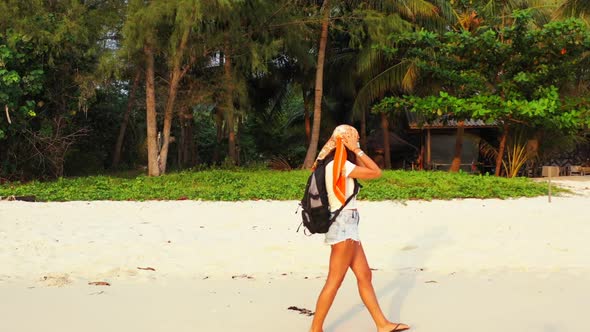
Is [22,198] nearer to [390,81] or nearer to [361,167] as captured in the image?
[361,167]

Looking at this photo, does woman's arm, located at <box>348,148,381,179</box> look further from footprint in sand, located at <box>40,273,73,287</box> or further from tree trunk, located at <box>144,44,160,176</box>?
tree trunk, located at <box>144,44,160,176</box>

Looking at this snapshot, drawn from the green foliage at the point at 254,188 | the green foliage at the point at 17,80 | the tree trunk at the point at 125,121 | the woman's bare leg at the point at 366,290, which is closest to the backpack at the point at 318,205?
the woman's bare leg at the point at 366,290

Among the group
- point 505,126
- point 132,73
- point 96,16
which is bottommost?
point 505,126

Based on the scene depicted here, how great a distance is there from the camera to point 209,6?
13539 millimetres

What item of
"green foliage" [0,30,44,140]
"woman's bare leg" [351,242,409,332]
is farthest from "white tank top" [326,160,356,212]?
"green foliage" [0,30,44,140]

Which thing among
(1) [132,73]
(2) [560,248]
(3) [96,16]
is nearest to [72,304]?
(2) [560,248]

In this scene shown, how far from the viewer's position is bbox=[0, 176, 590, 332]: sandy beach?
13.7 feet

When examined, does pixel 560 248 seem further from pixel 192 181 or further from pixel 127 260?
pixel 192 181

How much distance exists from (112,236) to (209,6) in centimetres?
772

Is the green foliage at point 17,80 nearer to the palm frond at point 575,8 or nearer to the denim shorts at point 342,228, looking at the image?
the denim shorts at point 342,228

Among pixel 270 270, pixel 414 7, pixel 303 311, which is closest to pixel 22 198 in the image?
pixel 270 270

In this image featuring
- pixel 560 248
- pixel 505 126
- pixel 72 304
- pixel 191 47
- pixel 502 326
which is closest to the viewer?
pixel 502 326

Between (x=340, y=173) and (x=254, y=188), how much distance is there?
8443 mm

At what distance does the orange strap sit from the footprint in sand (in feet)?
9.77
